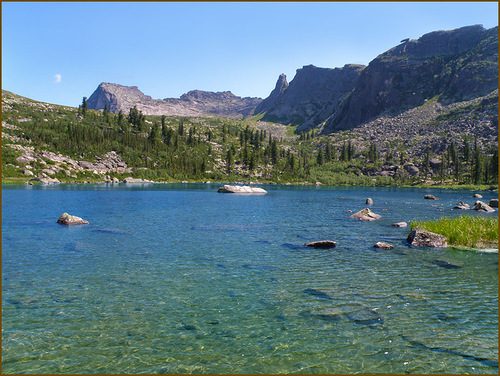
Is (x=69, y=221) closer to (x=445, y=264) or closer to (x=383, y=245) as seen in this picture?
(x=383, y=245)

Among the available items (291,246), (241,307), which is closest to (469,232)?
(291,246)

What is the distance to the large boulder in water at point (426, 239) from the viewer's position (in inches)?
1663

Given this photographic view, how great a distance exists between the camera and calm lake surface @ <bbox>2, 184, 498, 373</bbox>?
1658 centimetres

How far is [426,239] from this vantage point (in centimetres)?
4272

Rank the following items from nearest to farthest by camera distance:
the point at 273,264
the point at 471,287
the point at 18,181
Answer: the point at 471,287, the point at 273,264, the point at 18,181

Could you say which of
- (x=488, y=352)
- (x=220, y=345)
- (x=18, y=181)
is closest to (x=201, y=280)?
(x=220, y=345)

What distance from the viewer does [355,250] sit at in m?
39.8

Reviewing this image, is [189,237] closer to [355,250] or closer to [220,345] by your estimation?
[355,250]

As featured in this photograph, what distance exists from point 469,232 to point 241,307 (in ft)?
103

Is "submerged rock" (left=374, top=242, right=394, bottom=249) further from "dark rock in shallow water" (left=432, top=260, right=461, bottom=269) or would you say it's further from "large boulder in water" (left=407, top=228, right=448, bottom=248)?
"dark rock in shallow water" (left=432, top=260, right=461, bottom=269)

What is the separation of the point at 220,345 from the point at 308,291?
9.64 m

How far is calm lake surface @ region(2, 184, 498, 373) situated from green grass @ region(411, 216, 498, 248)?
A: 4459 mm

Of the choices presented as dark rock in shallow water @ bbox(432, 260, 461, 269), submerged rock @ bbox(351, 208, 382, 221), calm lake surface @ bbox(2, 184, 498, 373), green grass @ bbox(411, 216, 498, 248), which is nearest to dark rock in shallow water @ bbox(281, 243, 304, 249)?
calm lake surface @ bbox(2, 184, 498, 373)

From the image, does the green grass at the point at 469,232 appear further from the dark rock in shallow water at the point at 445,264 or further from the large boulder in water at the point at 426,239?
the dark rock in shallow water at the point at 445,264
